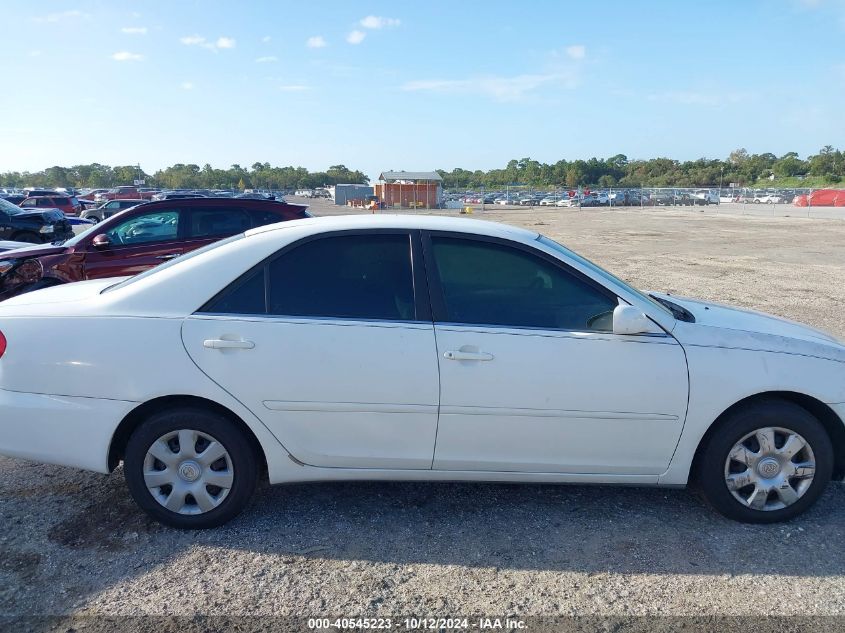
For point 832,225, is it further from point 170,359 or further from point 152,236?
point 170,359

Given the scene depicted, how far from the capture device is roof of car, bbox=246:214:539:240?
3752 millimetres

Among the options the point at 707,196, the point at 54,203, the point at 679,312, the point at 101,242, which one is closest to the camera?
the point at 679,312

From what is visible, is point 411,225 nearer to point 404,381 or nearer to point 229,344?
point 404,381

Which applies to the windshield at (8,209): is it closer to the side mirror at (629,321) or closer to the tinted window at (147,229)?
the tinted window at (147,229)

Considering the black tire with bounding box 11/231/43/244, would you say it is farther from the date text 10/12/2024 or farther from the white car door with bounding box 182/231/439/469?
the date text 10/12/2024

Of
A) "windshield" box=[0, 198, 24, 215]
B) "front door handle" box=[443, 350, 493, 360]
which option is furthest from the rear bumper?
"windshield" box=[0, 198, 24, 215]

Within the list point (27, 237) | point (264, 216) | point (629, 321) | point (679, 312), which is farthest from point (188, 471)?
point (27, 237)

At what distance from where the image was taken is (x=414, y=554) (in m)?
3.39

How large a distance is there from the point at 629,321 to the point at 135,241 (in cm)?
689

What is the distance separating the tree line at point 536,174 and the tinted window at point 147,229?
8887 centimetres

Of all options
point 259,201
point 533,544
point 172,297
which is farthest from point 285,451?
point 259,201

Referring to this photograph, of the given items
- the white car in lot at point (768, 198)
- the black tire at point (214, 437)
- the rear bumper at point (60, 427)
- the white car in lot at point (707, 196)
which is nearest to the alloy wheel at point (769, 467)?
the black tire at point (214, 437)

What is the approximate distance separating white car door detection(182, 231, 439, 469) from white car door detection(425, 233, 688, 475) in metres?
0.14

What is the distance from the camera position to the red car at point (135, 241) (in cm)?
816
